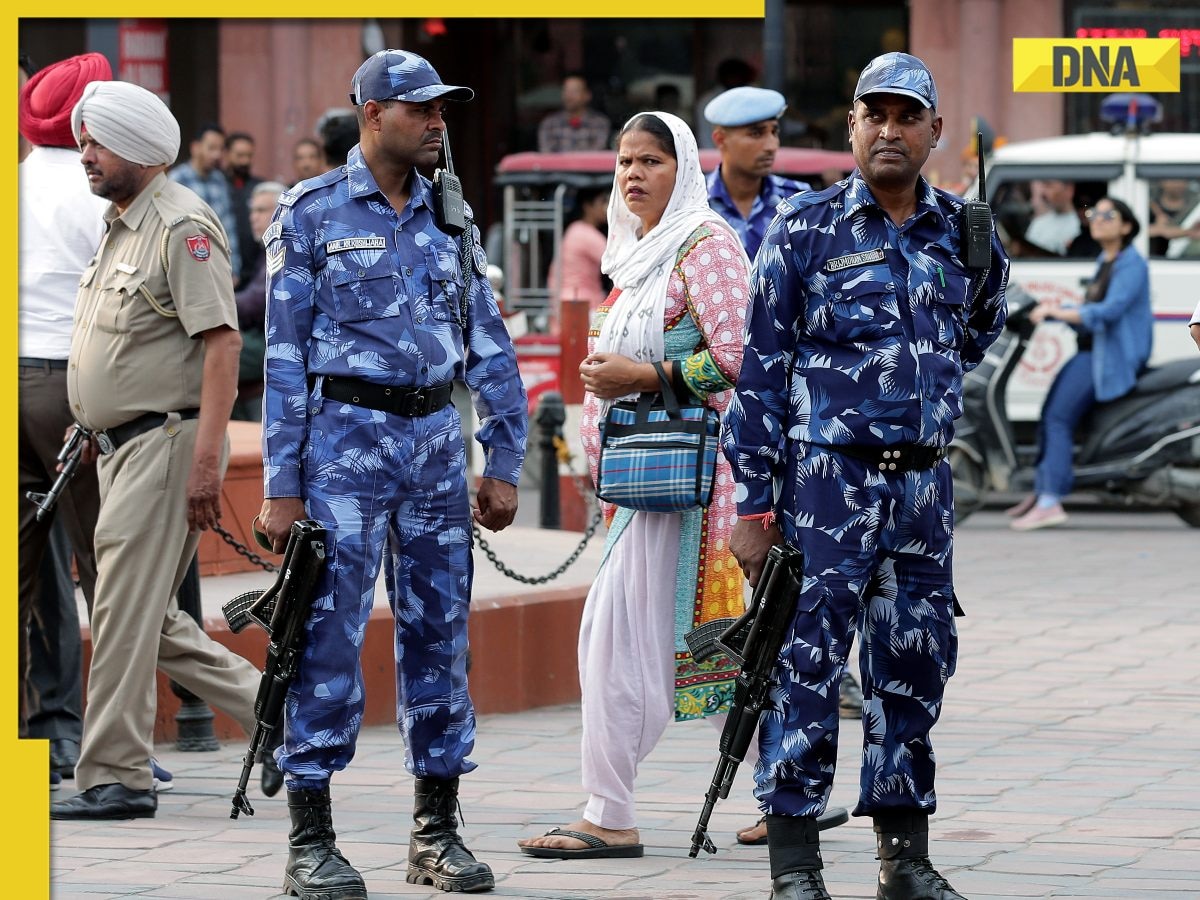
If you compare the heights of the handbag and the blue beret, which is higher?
the blue beret

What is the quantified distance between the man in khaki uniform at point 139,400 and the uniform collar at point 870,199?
1.84m

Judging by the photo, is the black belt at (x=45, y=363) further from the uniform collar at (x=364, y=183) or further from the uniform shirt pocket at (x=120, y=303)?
the uniform collar at (x=364, y=183)

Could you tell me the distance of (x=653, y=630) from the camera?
555 centimetres

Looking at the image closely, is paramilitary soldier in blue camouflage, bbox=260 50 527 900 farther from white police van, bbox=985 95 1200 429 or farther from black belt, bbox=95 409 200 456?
white police van, bbox=985 95 1200 429

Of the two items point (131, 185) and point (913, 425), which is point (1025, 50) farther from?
point (131, 185)

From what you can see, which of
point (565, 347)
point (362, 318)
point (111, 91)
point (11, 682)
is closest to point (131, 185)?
point (111, 91)

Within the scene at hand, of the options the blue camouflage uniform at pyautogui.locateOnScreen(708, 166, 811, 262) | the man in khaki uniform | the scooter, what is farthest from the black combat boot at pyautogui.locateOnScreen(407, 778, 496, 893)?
the scooter

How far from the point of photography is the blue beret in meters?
6.71

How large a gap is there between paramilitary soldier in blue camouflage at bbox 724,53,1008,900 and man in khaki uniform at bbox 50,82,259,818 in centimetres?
165

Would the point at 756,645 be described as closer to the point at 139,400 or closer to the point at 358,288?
the point at 358,288

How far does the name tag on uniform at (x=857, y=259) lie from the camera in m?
4.69

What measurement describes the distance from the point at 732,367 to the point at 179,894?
1792 millimetres

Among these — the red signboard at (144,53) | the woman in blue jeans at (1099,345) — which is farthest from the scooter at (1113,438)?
the red signboard at (144,53)

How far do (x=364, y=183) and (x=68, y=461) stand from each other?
1397mm
